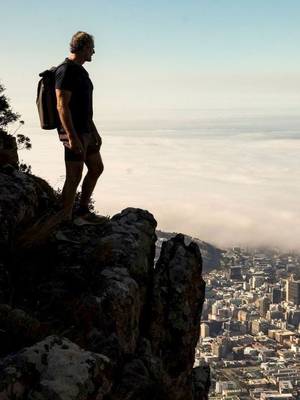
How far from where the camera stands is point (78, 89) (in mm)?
9484

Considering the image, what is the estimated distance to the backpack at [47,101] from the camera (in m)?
9.59

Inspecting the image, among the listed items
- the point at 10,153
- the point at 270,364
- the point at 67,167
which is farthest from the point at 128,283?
the point at 270,364

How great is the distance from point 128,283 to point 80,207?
279 centimetres

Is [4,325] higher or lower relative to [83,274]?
lower

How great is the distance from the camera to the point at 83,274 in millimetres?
8828

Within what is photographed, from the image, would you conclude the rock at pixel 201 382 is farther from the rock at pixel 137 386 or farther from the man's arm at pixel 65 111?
the man's arm at pixel 65 111

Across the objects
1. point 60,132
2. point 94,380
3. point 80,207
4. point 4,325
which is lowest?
point 94,380

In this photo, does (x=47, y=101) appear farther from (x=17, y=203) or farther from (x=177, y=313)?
(x=177, y=313)

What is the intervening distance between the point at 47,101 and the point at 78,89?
0.57m

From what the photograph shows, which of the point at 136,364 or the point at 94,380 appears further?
the point at 136,364

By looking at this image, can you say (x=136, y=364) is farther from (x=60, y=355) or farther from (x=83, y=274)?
(x=83, y=274)

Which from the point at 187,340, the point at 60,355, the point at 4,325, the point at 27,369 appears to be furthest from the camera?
the point at 187,340

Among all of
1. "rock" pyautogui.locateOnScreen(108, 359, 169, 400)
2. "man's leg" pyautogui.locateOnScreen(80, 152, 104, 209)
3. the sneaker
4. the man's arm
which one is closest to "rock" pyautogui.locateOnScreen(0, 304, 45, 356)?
"rock" pyautogui.locateOnScreen(108, 359, 169, 400)

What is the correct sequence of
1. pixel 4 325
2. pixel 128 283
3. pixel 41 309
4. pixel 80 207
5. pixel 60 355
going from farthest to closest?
pixel 80 207
pixel 128 283
pixel 41 309
pixel 4 325
pixel 60 355
